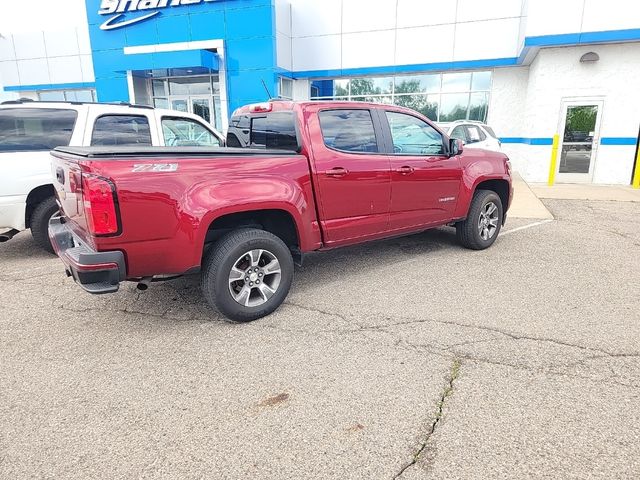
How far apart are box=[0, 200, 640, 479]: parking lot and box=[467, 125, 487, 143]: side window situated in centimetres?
758

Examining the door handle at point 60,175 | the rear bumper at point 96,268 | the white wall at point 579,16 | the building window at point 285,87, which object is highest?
the white wall at point 579,16

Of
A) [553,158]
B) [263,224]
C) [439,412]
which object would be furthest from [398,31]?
[439,412]

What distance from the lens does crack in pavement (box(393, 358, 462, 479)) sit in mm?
2271

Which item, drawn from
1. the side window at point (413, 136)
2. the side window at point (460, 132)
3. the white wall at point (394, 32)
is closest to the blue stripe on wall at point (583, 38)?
the white wall at point (394, 32)

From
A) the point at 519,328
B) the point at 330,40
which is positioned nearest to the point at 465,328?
the point at 519,328

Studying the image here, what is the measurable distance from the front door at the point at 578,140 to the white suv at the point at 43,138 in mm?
11544

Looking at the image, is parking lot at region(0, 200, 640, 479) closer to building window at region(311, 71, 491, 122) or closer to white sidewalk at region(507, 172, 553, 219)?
white sidewalk at region(507, 172, 553, 219)

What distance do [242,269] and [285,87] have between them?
14.6 meters

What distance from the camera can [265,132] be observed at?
4.74 m

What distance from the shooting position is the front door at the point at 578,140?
1278cm

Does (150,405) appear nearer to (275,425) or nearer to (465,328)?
(275,425)

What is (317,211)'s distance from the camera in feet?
14.1

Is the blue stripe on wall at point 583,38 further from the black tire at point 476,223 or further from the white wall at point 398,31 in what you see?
the black tire at point 476,223

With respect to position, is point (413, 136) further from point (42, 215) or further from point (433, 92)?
point (433, 92)
